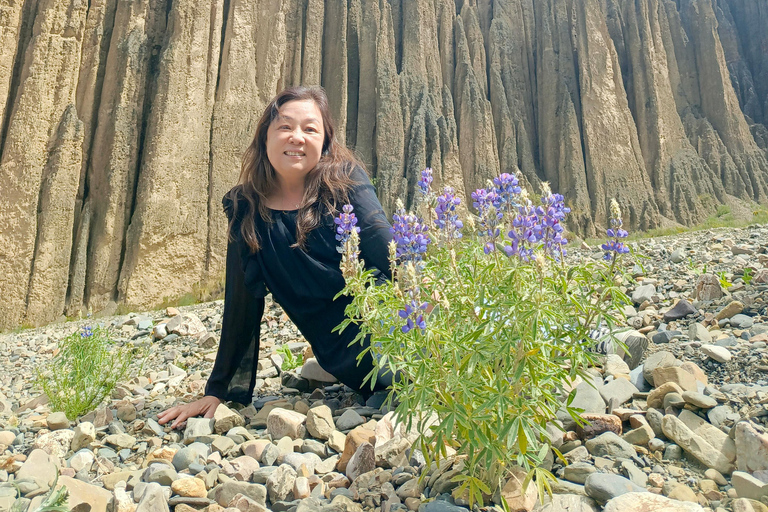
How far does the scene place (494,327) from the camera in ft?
4.99

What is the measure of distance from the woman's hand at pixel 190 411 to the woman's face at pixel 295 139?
145 cm

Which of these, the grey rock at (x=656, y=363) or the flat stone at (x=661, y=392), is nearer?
the flat stone at (x=661, y=392)

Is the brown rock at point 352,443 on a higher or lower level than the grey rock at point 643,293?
lower

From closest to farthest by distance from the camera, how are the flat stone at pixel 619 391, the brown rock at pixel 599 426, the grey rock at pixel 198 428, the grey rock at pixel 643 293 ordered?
the brown rock at pixel 599 426
the flat stone at pixel 619 391
the grey rock at pixel 198 428
the grey rock at pixel 643 293

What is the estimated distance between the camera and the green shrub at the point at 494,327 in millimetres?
1470

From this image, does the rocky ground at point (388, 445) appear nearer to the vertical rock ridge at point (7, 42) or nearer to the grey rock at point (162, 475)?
the grey rock at point (162, 475)

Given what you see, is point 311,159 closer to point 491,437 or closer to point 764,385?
point 491,437

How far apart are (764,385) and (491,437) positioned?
66.7 inches

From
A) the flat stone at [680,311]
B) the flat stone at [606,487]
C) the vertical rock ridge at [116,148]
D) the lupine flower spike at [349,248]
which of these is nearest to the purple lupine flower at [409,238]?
the lupine flower spike at [349,248]

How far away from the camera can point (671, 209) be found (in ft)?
53.1

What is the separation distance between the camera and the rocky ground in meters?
1.80

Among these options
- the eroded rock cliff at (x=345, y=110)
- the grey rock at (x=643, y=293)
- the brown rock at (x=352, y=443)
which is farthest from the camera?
the eroded rock cliff at (x=345, y=110)

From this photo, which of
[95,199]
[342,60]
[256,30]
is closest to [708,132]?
[342,60]

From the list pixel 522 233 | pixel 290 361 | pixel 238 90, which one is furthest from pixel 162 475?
pixel 238 90
